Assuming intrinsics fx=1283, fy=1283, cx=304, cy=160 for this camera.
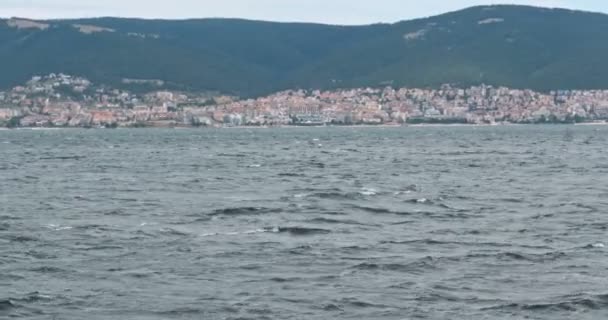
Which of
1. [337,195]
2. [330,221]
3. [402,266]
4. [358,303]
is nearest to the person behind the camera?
[358,303]

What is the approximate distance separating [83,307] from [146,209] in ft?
69.0

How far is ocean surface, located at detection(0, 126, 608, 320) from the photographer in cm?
2644

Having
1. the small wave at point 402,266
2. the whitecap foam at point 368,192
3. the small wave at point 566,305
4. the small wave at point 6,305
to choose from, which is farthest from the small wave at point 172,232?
the whitecap foam at point 368,192

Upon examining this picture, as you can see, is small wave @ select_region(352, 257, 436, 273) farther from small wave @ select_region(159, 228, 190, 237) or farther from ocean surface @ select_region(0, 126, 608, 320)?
small wave @ select_region(159, 228, 190, 237)

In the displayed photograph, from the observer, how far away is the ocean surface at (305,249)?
2644cm

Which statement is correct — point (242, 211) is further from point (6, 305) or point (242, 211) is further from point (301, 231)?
point (6, 305)

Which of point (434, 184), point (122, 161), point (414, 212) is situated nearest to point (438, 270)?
point (414, 212)

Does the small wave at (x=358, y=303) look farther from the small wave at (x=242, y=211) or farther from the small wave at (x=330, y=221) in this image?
the small wave at (x=242, y=211)

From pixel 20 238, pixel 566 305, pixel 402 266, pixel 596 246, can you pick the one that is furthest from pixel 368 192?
pixel 566 305

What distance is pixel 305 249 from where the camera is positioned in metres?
34.5

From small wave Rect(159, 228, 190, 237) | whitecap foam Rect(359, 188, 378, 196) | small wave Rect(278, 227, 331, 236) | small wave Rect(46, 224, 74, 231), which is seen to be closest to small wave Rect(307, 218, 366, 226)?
small wave Rect(278, 227, 331, 236)

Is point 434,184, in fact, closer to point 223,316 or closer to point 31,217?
point 31,217

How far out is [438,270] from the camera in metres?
30.7

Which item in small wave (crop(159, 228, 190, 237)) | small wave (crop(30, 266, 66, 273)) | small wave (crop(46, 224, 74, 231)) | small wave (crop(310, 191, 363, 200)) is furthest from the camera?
small wave (crop(310, 191, 363, 200))
